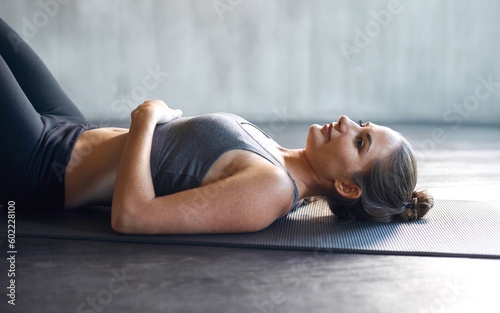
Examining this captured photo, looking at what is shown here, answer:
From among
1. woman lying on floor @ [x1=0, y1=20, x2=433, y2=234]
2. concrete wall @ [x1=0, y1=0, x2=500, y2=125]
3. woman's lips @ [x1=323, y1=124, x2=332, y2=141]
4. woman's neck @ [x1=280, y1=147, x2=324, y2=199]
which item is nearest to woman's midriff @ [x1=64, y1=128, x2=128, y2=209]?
woman lying on floor @ [x1=0, y1=20, x2=433, y2=234]

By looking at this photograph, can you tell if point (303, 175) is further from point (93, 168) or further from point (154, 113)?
point (93, 168)

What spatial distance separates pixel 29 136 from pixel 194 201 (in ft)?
2.07

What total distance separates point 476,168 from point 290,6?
3283 millimetres

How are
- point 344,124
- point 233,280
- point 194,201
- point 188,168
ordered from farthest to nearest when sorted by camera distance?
point 344,124
point 188,168
point 194,201
point 233,280

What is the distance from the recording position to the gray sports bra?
1751mm

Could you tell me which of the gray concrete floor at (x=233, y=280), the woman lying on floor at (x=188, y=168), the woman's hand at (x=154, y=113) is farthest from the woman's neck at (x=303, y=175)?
the woman's hand at (x=154, y=113)

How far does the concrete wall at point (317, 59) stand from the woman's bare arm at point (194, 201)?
164 inches

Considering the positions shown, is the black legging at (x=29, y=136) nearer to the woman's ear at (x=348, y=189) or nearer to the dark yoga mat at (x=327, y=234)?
the dark yoga mat at (x=327, y=234)

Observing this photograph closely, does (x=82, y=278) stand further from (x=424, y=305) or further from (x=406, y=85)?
(x=406, y=85)

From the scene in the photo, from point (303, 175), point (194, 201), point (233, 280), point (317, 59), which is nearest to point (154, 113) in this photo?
point (194, 201)

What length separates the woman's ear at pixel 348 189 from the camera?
1882 millimetres

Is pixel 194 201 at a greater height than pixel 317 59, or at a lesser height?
greater

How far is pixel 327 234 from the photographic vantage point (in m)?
1.84

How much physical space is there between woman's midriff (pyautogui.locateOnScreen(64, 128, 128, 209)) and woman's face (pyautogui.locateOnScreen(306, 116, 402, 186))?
0.69 metres
